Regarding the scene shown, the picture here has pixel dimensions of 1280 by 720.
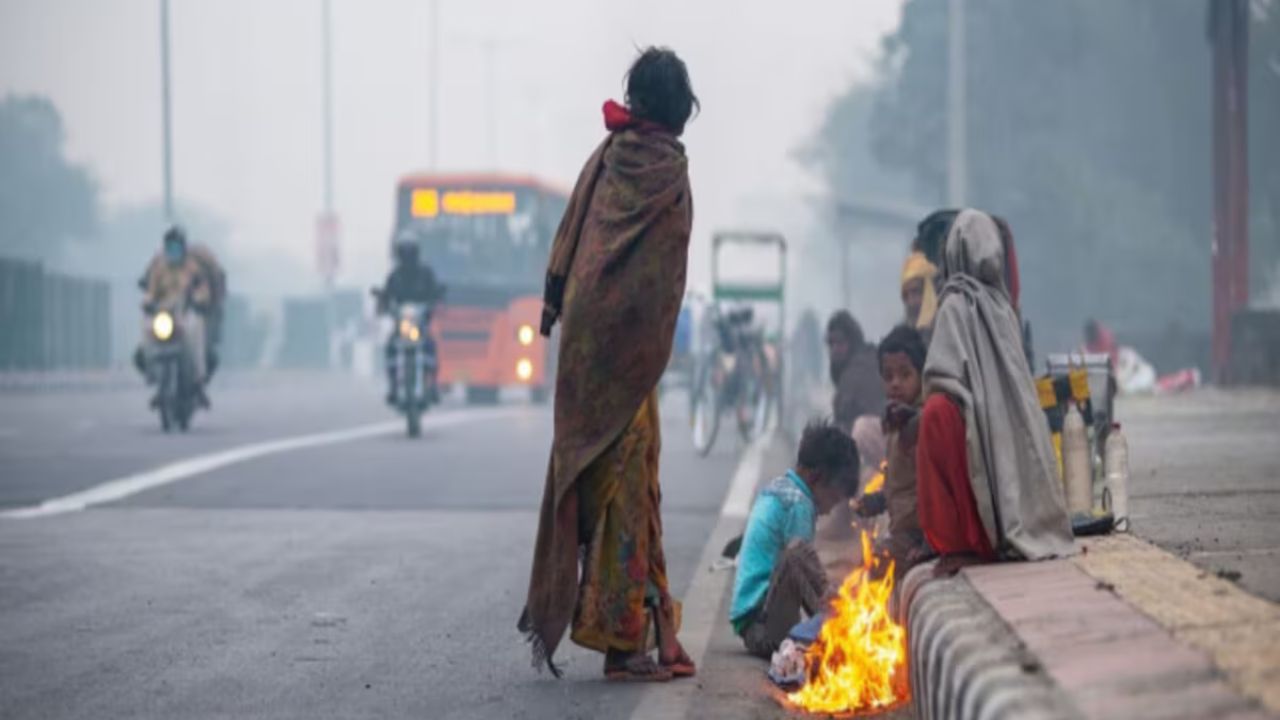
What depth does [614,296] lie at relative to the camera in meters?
7.29

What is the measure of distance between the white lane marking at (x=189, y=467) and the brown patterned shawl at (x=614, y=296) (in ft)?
21.6

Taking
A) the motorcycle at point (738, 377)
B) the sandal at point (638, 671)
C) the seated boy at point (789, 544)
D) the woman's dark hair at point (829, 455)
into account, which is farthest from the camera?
the motorcycle at point (738, 377)

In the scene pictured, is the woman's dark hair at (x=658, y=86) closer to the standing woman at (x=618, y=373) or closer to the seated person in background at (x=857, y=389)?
the standing woman at (x=618, y=373)

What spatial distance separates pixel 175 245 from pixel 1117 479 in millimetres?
15872

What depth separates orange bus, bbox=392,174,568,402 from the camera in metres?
34.0

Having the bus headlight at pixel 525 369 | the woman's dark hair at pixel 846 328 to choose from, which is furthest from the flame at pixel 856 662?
the bus headlight at pixel 525 369

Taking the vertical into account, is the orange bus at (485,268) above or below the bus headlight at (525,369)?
above

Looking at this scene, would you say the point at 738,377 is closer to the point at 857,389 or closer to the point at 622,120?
the point at 857,389

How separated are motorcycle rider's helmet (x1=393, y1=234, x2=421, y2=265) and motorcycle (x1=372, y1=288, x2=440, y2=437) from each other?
0.53m

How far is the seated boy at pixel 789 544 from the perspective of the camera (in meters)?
7.70

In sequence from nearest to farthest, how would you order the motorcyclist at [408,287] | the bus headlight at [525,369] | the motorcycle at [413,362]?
the motorcycle at [413,362] → the motorcyclist at [408,287] → the bus headlight at [525,369]

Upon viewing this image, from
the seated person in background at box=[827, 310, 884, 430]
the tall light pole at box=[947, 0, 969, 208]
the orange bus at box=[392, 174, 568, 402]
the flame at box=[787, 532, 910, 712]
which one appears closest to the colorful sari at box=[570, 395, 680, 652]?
the flame at box=[787, 532, 910, 712]

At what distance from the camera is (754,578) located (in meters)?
8.02

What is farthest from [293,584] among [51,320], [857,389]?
[51,320]
